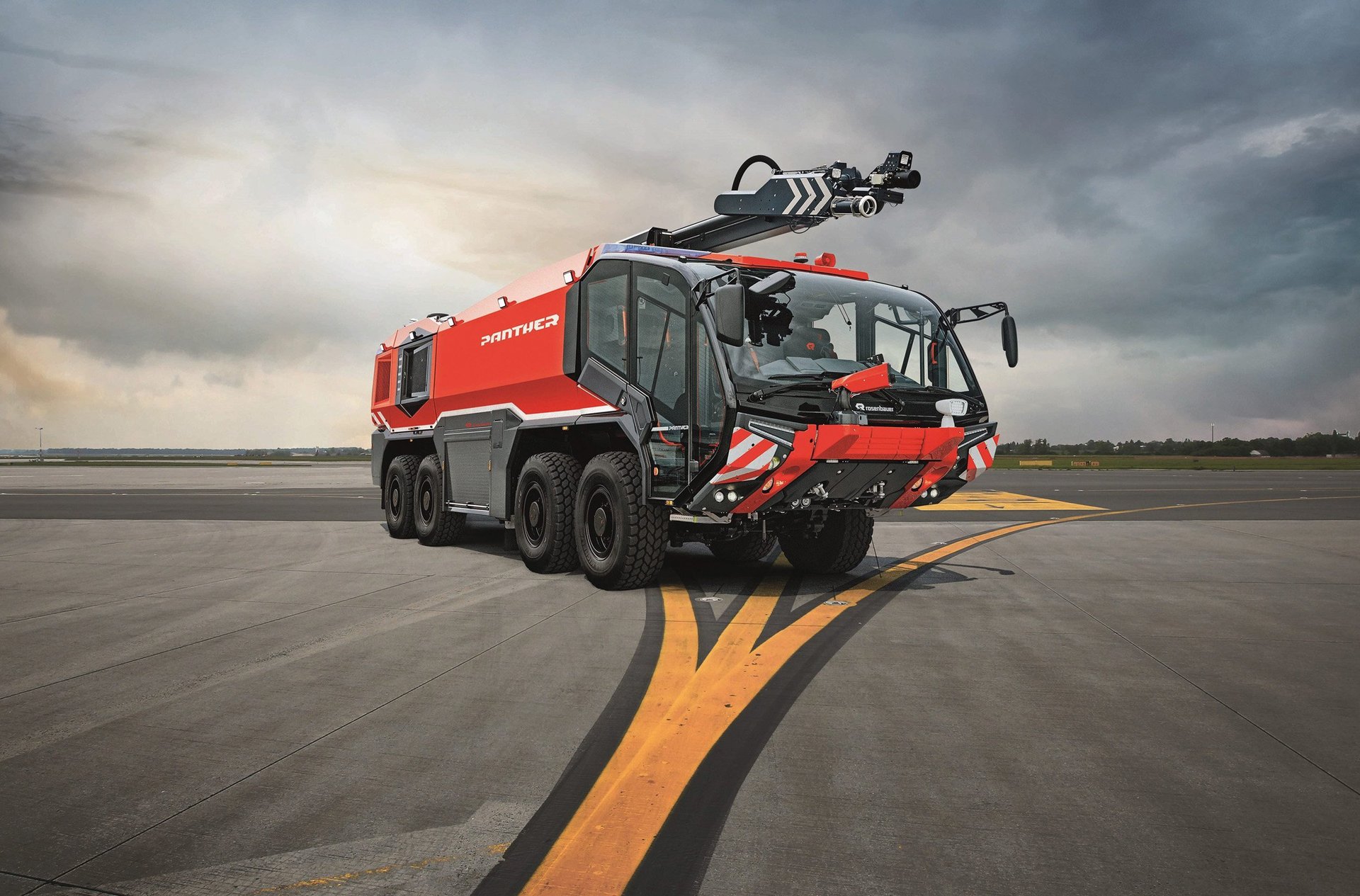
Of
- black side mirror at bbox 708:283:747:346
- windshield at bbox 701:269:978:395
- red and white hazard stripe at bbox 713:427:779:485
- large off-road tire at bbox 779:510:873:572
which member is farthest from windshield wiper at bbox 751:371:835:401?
large off-road tire at bbox 779:510:873:572

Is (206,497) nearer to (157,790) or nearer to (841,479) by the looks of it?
(841,479)

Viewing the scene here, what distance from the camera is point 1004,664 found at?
5535mm

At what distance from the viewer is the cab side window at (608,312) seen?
8508 mm

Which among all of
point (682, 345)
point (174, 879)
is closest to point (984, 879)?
point (174, 879)

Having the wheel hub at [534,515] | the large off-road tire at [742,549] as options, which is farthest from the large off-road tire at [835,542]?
the wheel hub at [534,515]

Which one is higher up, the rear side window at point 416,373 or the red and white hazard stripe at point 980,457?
the rear side window at point 416,373

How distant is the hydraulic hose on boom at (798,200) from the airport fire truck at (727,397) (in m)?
0.02

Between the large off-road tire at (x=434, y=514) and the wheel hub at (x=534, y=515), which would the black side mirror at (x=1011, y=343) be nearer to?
the wheel hub at (x=534, y=515)

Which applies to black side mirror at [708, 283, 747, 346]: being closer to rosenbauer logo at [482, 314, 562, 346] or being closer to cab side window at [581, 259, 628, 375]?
cab side window at [581, 259, 628, 375]

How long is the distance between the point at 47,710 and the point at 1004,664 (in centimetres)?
501

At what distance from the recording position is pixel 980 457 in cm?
869

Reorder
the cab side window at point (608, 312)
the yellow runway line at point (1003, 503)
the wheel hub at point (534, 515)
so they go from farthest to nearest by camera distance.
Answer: the yellow runway line at point (1003, 503) < the wheel hub at point (534, 515) < the cab side window at point (608, 312)

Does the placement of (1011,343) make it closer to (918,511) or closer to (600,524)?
(600,524)

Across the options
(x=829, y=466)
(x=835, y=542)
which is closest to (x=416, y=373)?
(x=835, y=542)
